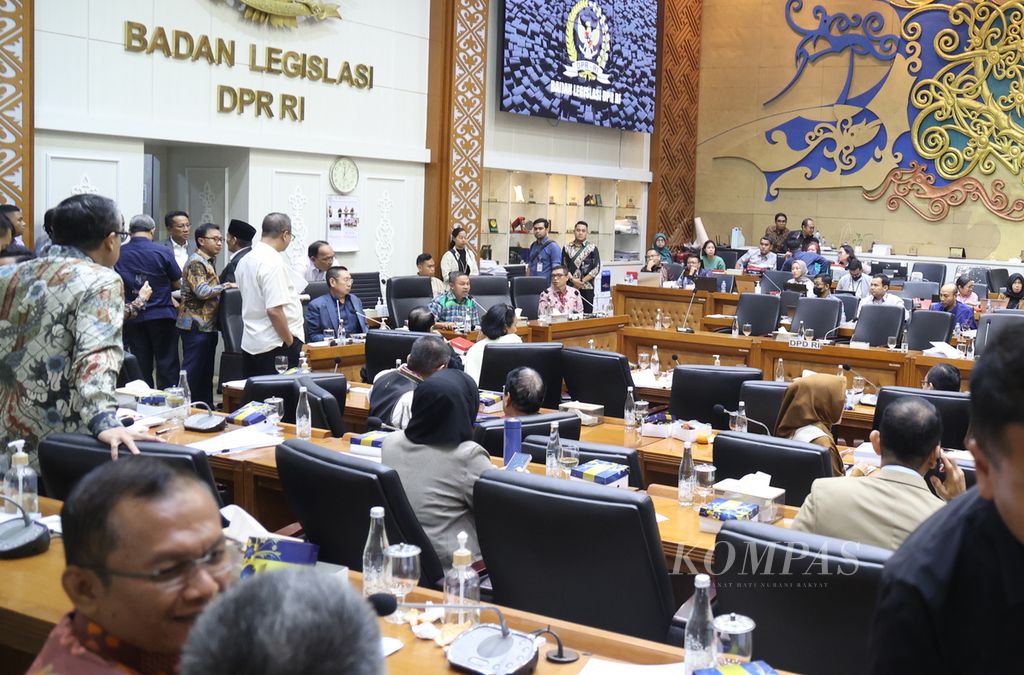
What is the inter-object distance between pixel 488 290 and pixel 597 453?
6044 millimetres

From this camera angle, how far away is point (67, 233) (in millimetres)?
3498

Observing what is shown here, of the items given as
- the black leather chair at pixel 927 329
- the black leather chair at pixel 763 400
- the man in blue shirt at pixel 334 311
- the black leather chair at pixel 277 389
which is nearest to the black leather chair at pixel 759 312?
the black leather chair at pixel 927 329

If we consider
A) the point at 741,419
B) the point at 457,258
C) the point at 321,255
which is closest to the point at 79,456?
the point at 741,419

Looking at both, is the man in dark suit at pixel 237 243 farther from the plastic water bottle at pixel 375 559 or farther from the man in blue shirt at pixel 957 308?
the man in blue shirt at pixel 957 308

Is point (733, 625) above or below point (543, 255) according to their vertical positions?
below

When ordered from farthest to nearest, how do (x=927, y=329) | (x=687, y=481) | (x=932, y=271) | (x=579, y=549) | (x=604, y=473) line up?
(x=932, y=271) < (x=927, y=329) < (x=687, y=481) < (x=604, y=473) < (x=579, y=549)

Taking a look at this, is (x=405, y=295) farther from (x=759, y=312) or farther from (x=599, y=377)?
(x=599, y=377)

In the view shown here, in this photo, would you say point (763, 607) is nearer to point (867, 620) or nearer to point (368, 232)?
point (867, 620)

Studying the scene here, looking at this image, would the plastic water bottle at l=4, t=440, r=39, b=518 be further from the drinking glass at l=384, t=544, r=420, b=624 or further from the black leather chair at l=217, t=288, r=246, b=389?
the black leather chair at l=217, t=288, r=246, b=389

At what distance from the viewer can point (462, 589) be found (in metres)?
2.84

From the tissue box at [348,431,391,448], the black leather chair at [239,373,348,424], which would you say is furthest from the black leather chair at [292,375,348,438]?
the tissue box at [348,431,391,448]

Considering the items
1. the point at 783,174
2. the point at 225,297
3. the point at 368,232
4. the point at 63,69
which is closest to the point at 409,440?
the point at 225,297

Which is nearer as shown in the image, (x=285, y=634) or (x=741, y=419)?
(x=285, y=634)

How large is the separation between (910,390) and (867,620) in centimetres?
313
